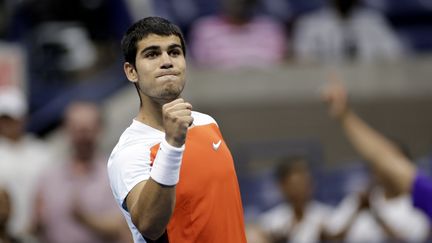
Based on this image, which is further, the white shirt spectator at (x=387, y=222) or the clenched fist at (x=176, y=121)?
the white shirt spectator at (x=387, y=222)

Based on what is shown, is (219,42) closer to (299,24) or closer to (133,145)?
(299,24)

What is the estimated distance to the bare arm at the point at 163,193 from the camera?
4.56m

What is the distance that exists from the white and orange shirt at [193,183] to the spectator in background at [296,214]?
3855 millimetres

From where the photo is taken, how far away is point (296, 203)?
909 cm

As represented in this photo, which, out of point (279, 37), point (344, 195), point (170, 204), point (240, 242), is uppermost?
point (170, 204)

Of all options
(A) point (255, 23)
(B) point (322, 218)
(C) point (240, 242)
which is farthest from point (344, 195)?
(C) point (240, 242)

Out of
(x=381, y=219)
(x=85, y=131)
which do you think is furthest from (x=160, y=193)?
(x=85, y=131)

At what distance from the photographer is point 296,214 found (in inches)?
358

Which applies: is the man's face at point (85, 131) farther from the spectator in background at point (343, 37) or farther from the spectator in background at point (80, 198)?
the spectator in background at point (343, 37)

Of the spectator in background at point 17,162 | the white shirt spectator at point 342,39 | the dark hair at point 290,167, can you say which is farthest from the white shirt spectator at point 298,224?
the white shirt spectator at point 342,39

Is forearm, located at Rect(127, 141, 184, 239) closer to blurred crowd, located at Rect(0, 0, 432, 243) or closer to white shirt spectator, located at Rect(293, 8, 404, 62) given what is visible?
blurred crowd, located at Rect(0, 0, 432, 243)

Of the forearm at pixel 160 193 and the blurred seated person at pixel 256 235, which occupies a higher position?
the forearm at pixel 160 193

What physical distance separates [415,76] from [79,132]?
375cm

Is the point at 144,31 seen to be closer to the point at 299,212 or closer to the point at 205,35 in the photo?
the point at 299,212
